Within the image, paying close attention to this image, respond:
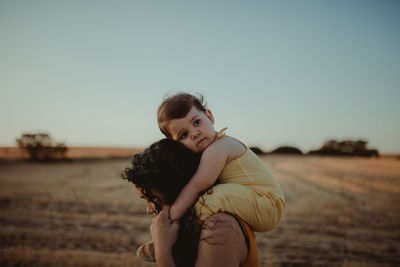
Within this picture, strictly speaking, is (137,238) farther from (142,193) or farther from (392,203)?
(392,203)

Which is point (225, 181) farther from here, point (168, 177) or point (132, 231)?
point (132, 231)

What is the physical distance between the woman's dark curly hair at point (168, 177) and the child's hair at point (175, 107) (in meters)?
0.38

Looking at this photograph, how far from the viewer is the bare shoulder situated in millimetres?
1417

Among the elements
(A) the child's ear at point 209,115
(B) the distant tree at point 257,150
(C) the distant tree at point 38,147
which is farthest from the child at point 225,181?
(C) the distant tree at point 38,147

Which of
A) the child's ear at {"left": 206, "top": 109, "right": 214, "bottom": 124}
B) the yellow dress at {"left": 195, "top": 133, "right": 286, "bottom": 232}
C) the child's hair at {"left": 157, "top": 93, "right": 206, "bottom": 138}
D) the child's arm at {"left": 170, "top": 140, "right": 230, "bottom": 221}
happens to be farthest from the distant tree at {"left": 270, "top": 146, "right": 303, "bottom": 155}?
the child's arm at {"left": 170, "top": 140, "right": 230, "bottom": 221}

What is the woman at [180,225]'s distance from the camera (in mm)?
1451

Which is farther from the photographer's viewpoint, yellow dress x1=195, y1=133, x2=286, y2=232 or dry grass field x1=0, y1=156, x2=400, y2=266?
dry grass field x1=0, y1=156, x2=400, y2=266

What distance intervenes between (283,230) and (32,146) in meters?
40.5

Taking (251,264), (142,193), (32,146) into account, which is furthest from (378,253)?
(32,146)

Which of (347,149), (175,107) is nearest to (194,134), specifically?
(175,107)

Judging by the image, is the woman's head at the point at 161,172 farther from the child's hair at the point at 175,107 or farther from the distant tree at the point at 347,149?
the distant tree at the point at 347,149

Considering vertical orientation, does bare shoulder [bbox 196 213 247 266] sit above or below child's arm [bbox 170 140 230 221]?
below

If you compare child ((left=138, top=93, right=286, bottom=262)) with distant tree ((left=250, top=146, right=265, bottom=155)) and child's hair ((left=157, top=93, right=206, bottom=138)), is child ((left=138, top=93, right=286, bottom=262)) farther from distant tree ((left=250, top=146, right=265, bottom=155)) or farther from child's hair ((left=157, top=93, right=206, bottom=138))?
distant tree ((left=250, top=146, right=265, bottom=155))

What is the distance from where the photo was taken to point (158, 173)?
171 centimetres
